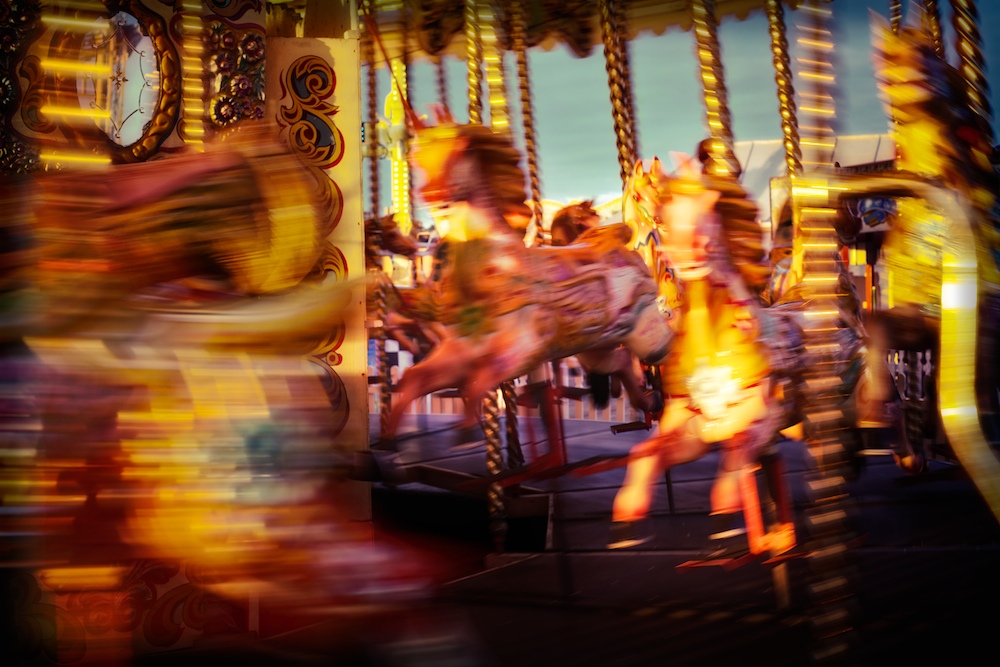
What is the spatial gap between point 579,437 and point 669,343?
153 inches

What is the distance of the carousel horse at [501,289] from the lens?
→ 2605 millimetres

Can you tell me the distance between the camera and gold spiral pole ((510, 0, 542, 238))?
3859mm

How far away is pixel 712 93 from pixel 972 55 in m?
0.85

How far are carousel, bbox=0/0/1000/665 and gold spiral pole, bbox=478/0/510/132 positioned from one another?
0.05 ft

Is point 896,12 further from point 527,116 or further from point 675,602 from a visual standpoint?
point 675,602

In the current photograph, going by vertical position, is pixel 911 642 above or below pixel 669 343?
below

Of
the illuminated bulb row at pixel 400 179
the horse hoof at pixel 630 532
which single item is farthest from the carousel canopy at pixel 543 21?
the horse hoof at pixel 630 532

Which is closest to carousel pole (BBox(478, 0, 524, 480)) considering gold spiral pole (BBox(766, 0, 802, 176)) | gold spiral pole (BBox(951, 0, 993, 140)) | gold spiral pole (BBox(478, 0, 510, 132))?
gold spiral pole (BBox(478, 0, 510, 132))

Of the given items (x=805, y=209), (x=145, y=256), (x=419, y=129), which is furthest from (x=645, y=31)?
(x=145, y=256)

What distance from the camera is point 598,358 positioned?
11.9 feet

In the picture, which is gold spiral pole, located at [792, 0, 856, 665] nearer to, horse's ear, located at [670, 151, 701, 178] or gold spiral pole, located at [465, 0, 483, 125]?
horse's ear, located at [670, 151, 701, 178]

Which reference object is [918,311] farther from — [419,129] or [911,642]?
[419,129]

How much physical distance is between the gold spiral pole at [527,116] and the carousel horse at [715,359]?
1.45 m

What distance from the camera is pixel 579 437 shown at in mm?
6578
